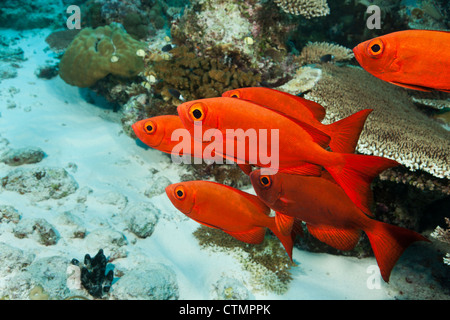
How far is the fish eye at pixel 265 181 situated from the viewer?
1.87m

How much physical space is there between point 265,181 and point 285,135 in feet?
1.45

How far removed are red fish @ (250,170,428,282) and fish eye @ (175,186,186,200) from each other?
672mm

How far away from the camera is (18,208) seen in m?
4.02

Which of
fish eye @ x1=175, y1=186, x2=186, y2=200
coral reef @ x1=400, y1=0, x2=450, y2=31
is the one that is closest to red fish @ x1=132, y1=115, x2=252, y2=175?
fish eye @ x1=175, y1=186, x2=186, y2=200

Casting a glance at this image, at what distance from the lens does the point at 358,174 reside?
5.28 feet

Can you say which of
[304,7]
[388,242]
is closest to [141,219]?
[388,242]

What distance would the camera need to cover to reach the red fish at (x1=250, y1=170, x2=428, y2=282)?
76.6 inches

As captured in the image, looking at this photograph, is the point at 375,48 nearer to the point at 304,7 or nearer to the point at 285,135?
the point at 285,135

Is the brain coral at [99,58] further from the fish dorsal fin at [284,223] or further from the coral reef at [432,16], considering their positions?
the coral reef at [432,16]

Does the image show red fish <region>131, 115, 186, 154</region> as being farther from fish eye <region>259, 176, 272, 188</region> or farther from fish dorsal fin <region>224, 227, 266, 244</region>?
fish dorsal fin <region>224, 227, 266, 244</region>

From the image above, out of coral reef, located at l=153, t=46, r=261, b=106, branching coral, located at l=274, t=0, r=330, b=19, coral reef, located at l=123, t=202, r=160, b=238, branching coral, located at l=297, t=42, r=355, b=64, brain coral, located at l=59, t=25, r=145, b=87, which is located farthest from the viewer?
brain coral, located at l=59, t=25, r=145, b=87

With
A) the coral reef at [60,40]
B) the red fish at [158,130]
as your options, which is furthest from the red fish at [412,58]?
the coral reef at [60,40]
